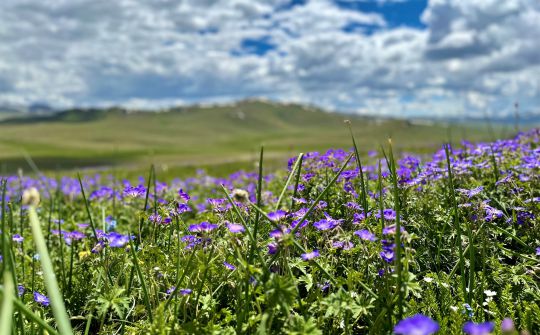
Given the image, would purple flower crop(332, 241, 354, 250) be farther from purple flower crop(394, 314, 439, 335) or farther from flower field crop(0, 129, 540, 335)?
purple flower crop(394, 314, 439, 335)

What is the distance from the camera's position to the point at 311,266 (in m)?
3.66

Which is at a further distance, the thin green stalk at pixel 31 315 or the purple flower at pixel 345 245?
the purple flower at pixel 345 245

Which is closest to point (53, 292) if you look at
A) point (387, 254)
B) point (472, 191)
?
point (387, 254)

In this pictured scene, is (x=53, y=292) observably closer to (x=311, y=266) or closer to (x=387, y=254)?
(x=311, y=266)

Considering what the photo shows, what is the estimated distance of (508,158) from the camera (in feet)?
22.9

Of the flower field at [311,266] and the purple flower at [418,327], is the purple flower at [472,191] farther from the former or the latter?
the purple flower at [418,327]

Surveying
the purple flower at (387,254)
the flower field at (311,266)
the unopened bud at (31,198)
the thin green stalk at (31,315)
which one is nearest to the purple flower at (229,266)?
the flower field at (311,266)

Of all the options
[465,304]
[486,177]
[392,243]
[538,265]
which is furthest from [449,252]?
[486,177]

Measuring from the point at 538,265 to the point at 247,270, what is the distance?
304 centimetres

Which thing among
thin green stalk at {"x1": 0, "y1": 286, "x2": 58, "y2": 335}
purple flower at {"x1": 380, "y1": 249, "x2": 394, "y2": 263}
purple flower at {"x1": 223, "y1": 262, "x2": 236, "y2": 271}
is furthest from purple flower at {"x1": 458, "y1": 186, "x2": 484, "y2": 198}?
thin green stalk at {"x1": 0, "y1": 286, "x2": 58, "y2": 335}

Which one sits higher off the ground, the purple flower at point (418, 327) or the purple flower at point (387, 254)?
the purple flower at point (418, 327)

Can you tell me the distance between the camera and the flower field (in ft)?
10.4

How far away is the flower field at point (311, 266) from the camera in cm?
316

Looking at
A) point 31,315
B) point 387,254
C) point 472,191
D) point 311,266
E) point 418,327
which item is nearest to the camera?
point 418,327
